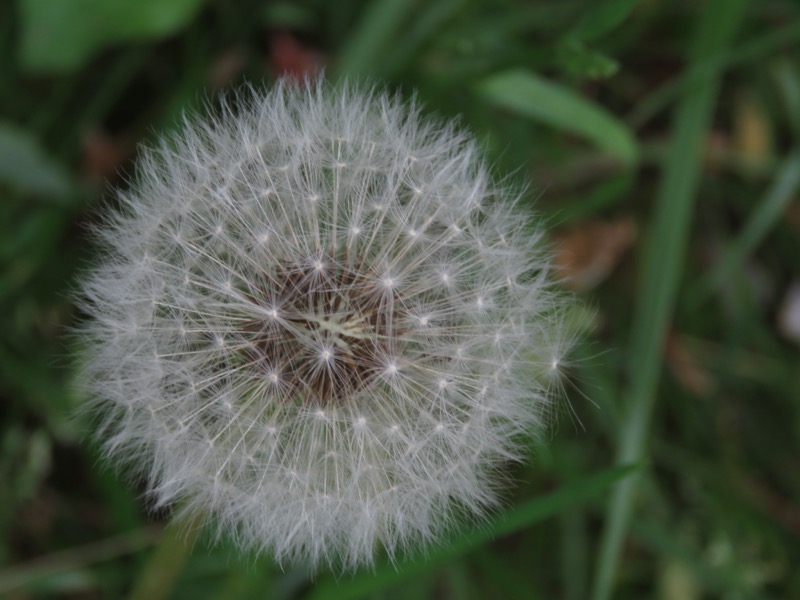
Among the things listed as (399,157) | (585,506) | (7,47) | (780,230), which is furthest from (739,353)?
(7,47)

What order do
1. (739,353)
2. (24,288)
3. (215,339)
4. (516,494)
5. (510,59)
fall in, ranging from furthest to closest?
(739,353), (516,494), (24,288), (510,59), (215,339)

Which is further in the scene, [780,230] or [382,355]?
[780,230]

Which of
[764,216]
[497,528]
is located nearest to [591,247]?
[764,216]

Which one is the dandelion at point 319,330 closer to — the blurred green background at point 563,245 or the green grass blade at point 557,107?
the blurred green background at point 563,245

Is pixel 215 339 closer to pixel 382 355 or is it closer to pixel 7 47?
pixel 382 355

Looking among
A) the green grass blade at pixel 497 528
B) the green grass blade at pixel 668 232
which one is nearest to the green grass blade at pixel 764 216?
the green grass blade at pixel 668 232

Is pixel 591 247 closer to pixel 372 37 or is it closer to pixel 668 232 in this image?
pixel 668 232

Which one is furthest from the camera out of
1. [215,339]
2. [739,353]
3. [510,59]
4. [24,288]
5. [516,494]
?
[739,353]
